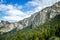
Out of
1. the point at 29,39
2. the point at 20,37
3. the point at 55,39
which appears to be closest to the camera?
the point at 55,39

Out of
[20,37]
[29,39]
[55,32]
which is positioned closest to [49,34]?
[55,32]

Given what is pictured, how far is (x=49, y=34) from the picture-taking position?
167 m

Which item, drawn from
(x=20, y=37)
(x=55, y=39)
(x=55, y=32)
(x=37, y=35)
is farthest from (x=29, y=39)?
(x=55, y=39)

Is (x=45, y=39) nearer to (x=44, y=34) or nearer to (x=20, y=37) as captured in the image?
(x=44, y=34)

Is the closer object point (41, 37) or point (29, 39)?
point (41, 37)

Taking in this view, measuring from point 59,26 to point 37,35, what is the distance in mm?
24643

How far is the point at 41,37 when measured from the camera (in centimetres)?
15988

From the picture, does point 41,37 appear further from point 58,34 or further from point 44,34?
point 58,34

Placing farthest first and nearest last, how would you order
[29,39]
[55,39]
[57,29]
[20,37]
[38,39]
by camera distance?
[29,39], [57,29], [38,39], [20,37], [55,39]

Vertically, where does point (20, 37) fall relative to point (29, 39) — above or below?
above

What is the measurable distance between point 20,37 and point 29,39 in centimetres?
4644

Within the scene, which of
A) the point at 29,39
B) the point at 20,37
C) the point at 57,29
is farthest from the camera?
the point at 29,39

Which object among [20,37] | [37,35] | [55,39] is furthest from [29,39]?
[55,39]

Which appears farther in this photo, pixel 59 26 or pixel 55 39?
pixel 59 26
